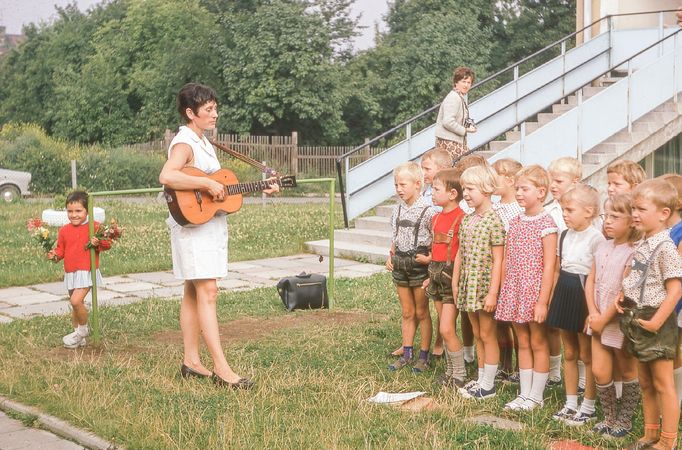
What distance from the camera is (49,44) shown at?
53.0 metres

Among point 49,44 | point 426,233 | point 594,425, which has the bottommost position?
point 594,425

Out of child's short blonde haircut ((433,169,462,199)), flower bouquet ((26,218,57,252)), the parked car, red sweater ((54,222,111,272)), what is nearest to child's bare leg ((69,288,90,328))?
red sweater ((54,222,111,272))

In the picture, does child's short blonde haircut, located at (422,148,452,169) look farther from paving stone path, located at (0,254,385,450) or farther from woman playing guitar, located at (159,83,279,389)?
paving stone path, located at (0,254,385,450)

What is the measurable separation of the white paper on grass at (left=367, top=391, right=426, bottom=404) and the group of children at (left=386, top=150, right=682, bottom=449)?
34 cm

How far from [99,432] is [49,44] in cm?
5148

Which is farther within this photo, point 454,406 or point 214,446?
point 454,406

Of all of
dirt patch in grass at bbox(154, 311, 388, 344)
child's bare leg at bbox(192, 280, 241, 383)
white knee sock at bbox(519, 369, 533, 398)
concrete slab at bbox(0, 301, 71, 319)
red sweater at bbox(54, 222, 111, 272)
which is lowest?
dirt patch in grass at bbox(154, 311, 388, 344)

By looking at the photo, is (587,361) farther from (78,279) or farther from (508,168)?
(78,279)

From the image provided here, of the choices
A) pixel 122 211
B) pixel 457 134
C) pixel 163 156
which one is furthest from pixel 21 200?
pixel 457 134

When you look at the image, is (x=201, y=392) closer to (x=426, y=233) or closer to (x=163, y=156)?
(x=426, y=233)

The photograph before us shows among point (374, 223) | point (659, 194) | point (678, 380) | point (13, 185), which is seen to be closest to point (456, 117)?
point (374, 223)

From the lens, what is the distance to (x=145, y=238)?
14906 millimetres

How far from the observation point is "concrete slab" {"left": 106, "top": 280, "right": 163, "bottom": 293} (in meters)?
10.9

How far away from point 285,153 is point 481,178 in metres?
28.4
